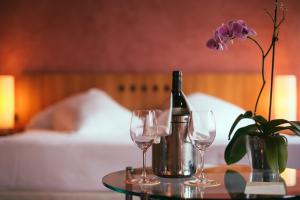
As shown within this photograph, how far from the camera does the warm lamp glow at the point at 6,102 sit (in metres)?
3.90

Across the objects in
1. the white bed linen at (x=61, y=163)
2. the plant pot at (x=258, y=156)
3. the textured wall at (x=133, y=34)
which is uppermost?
the textured wall at (x=133, y=34)

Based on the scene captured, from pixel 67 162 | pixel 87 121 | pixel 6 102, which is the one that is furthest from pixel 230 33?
pixel 6 102

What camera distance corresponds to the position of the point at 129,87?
13.3 ft

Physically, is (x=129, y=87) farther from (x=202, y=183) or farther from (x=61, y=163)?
(x=202, y=183)

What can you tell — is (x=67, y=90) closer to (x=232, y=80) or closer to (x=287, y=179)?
(x=232, y=80)

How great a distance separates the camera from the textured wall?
13.1 ft

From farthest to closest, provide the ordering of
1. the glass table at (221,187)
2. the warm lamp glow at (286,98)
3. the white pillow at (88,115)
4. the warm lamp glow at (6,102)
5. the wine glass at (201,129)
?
the warm lamp glow at (6,102) < the warm lamp glow at (286,98) < the white pillow at (88,115) < the wine glass at (201,129) < the glass table at (221,187)

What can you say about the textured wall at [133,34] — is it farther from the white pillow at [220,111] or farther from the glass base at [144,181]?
the glass base at [144,181]

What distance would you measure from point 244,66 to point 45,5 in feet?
5.86

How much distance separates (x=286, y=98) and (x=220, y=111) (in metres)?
0.67

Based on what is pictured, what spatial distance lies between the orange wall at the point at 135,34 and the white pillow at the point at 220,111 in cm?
49

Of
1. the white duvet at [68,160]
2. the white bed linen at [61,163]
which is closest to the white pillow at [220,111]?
the white duvet at [68,160]

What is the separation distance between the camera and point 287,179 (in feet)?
5.35

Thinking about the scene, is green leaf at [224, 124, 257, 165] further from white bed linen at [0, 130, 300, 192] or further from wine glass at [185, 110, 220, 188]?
white bed linen at [0, 130, 300, 192]
